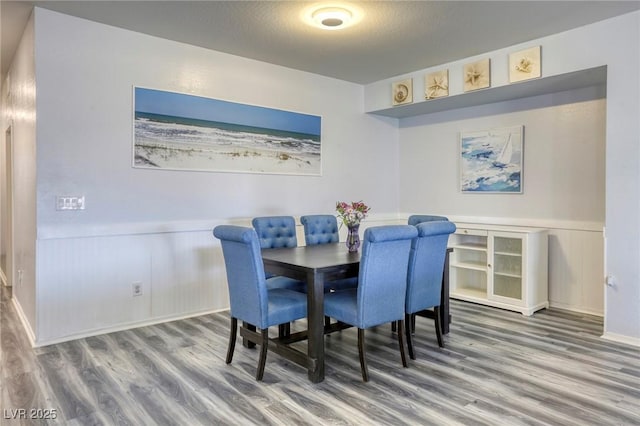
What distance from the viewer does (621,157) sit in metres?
3.41

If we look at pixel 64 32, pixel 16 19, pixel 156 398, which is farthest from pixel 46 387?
pixel 16 19

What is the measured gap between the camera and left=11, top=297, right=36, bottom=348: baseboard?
11.1 feet

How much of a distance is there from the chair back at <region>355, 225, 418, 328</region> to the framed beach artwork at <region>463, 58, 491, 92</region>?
7.29ft

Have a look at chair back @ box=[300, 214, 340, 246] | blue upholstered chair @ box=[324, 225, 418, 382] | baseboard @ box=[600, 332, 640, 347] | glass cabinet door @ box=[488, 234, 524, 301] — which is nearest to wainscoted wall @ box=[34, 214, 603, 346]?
glass cabinet door @ box=[488, 234, 524, 301]

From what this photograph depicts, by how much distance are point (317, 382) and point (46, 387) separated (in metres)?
1.62

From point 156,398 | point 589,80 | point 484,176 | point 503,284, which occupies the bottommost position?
point 156,398

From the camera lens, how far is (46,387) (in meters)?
2.60

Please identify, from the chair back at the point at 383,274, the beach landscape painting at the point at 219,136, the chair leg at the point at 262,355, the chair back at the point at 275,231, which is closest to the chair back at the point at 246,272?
the chair leg at the point at 262,355

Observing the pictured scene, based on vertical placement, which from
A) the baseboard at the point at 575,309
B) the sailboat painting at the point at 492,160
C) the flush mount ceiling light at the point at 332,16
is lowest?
the baseboard at the point at 575,309

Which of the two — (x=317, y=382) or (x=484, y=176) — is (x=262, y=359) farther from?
(x=484, y=176)

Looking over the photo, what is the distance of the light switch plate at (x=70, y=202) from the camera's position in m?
3.42

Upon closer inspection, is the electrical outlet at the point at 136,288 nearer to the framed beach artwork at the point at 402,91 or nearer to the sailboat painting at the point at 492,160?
the framed beach artwork at the point at 402,91

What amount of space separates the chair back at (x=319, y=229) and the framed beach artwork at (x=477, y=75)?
76.6 inches

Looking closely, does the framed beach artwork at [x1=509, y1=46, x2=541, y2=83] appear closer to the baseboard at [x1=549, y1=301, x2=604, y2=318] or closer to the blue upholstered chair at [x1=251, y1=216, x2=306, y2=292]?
the baseboard at [x1=549, y1=301, x2=604, y2=318]
